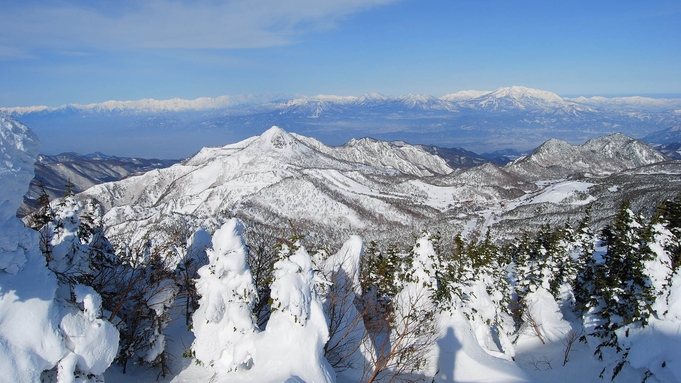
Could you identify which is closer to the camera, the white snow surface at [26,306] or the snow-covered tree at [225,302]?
the white snow surface at [26,306]

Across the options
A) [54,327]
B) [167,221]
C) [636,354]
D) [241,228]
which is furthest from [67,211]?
[167,221]

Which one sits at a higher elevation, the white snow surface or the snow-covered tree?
the white snow surface

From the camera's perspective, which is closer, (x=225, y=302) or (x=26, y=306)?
(x=26, y=306)

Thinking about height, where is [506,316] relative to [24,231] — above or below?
below

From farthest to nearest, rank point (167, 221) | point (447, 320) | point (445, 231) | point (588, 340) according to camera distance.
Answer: point (445, 231) → point (167, 221) → point (588, 340) → point (447, 320)

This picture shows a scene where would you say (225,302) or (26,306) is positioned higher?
(26,306)

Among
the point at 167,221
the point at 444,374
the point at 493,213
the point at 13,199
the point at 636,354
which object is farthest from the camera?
the point at 493,213

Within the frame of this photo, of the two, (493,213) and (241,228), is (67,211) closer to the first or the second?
(241,228)

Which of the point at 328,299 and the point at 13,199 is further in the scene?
the point at 328,299

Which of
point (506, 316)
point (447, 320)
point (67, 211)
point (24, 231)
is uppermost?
point (24, 231)

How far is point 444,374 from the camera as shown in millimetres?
15438

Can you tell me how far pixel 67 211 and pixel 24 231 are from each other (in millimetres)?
7661

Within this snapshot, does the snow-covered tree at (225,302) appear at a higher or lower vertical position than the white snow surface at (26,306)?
lower

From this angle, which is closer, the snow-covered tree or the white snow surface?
the white snow surface
